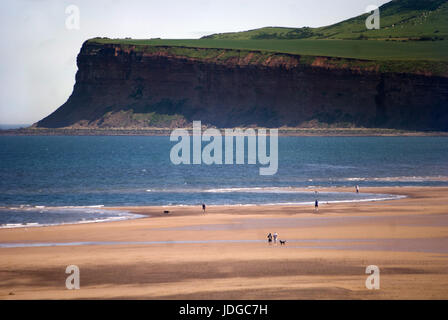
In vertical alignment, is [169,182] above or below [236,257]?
below

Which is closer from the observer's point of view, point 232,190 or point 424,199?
point 424,199

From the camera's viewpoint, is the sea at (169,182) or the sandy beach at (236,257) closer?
the sandy beach at (236,257)

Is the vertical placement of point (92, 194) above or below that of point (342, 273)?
below

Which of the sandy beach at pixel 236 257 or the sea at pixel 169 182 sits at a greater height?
the sandy beach at pixel 236 257

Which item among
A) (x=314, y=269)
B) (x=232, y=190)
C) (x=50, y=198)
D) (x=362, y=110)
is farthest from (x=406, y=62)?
(x=314, y=269)

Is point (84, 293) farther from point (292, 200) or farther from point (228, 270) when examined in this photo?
point (292, 200)
